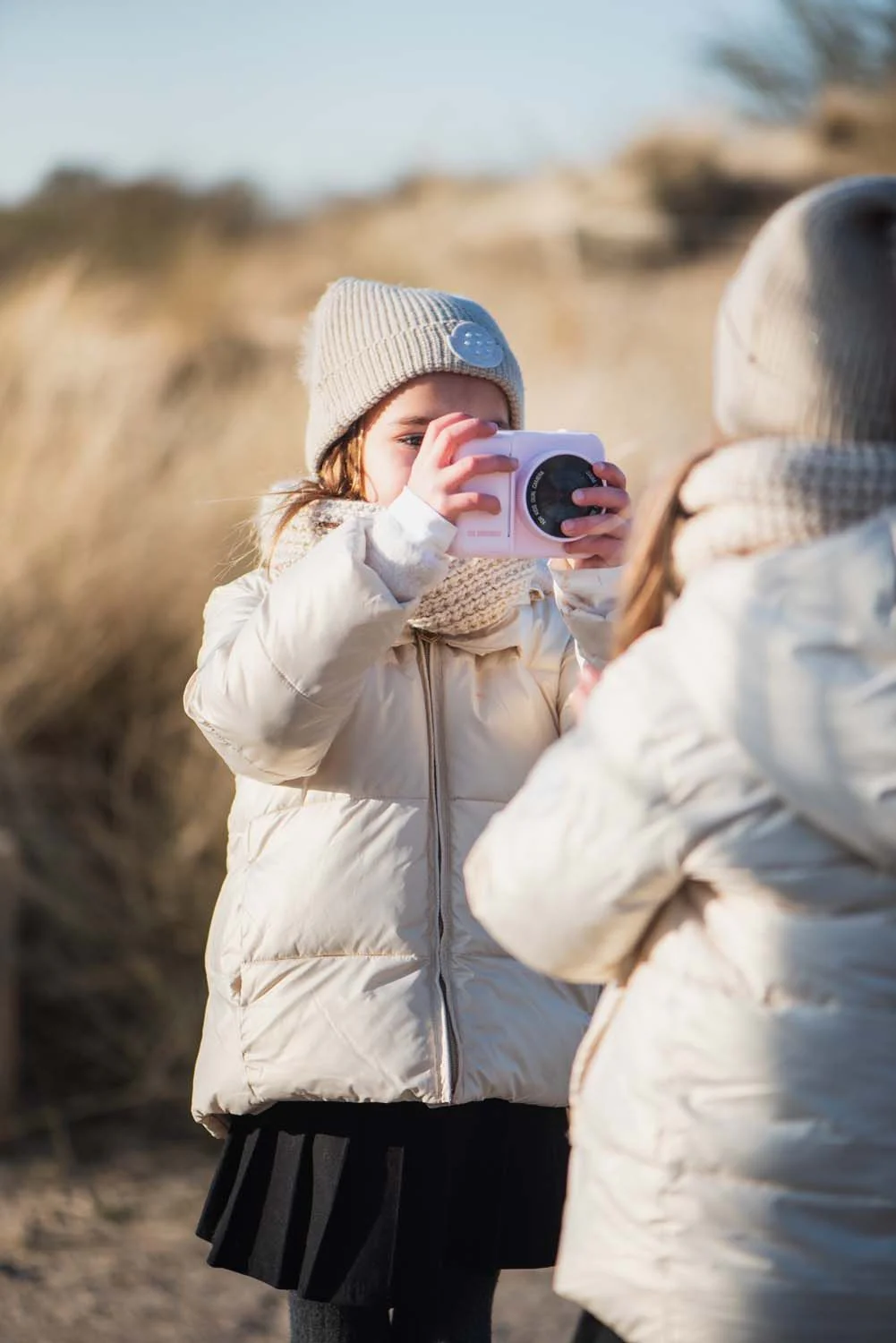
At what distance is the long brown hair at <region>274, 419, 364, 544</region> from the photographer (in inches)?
75.8

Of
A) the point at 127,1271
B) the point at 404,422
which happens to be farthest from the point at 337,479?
the point at 127,1271

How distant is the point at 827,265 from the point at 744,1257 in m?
0.77

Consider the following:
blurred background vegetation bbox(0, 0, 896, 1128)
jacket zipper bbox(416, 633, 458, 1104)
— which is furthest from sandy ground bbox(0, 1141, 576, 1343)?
jacket zipper bbox(416, 633, 458, 1104)

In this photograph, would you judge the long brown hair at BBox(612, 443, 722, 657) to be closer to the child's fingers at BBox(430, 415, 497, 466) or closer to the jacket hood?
the jacket hood

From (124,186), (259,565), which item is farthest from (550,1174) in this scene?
(124,186)

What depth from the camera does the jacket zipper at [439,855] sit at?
68.0 inches

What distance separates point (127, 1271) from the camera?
10.3 feet

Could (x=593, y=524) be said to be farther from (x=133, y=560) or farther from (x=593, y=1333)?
(x=133, y=560)

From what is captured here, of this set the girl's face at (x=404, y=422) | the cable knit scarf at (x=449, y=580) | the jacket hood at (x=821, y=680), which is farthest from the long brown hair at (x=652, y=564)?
the girl's face at (x=404, y=422)

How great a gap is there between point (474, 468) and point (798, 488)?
504 mm

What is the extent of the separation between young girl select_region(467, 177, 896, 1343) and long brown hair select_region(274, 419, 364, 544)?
706mm

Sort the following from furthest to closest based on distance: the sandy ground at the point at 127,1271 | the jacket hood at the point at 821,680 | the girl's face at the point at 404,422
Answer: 1. the sandy ground at the point at 127,1271
2. the girl's face at the point at 404,422
3. the jacket hood at the point at 821,680

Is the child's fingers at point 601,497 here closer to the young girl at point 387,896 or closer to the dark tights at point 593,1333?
the young girl at point 387,896

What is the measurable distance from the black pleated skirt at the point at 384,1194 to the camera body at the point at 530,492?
63 cm
